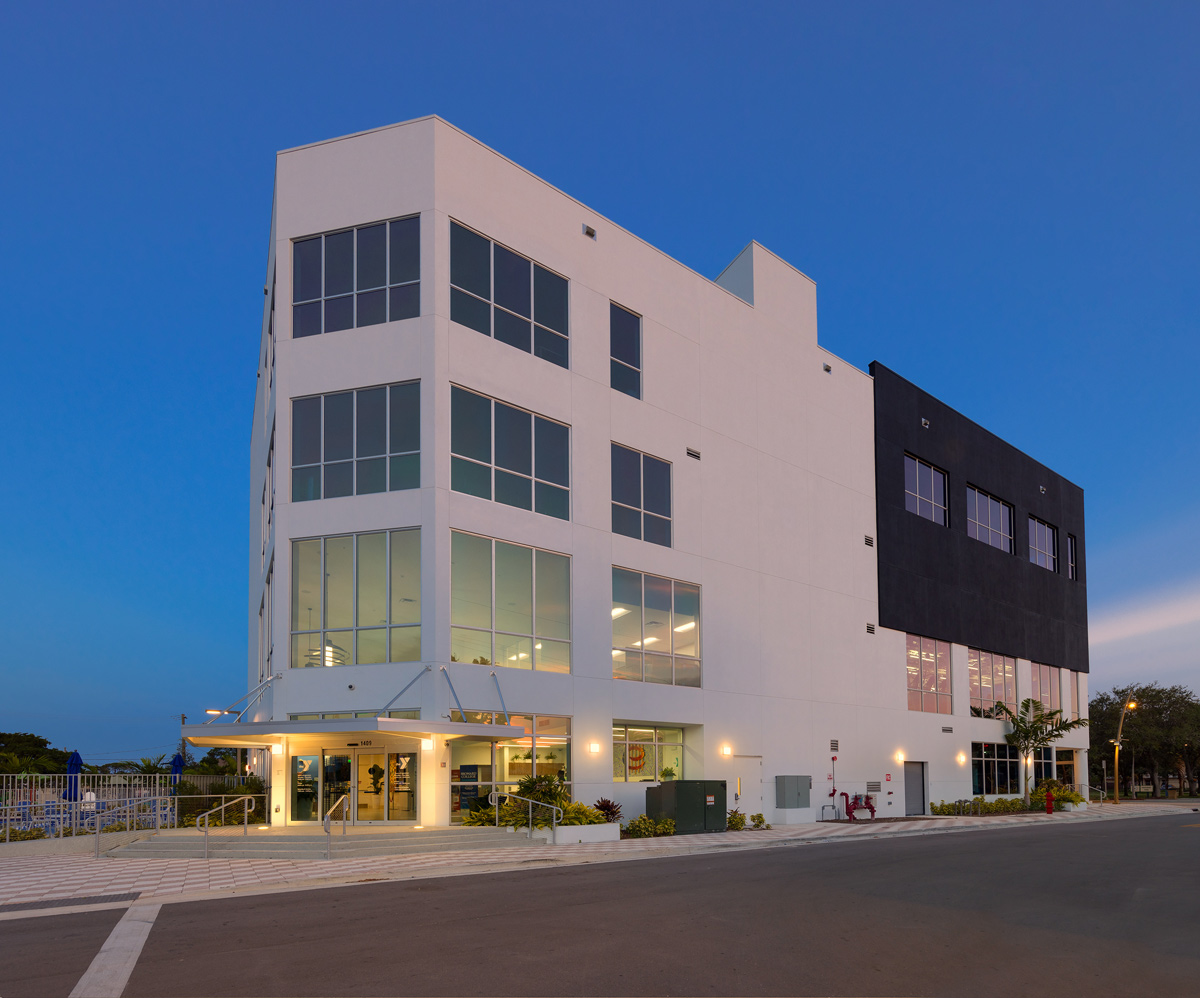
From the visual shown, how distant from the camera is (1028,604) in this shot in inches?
2057

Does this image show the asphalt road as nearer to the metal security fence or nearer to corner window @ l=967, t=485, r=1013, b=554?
the metal security fence

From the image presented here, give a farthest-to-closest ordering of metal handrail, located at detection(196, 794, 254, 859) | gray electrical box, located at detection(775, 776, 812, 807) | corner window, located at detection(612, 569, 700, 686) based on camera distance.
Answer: gray electrical box, located at detection(775, 776, 812, 807), corner window, located at detection(612, 569, 700, 686), metal handrail, located at detection(196, 794, 254, 859)

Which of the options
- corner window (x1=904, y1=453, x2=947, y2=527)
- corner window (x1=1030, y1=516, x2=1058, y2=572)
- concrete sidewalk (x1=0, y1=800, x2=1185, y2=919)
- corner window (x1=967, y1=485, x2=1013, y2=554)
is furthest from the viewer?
corner window (x1=1030, y1=516, x2=1058, y2=572)

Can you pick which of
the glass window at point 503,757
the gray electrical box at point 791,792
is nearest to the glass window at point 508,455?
the glass window at point 503,757

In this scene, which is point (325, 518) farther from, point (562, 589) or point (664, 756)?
point (664, 756)

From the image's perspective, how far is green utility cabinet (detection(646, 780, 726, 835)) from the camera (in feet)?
92.9

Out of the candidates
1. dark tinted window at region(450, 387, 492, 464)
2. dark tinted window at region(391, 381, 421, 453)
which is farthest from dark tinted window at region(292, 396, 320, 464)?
dark tinted window at region(450, 387, 492, 464)

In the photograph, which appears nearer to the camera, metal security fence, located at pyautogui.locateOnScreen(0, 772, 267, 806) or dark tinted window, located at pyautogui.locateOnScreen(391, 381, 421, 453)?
metal security fence, located at pyautogui.locateOnScreen(0, 772, 267, 806)

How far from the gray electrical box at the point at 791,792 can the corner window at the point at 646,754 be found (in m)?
4.17

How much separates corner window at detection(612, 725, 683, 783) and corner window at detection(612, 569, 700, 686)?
1547 millimetres

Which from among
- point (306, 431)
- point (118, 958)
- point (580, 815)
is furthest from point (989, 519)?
point (118, 958)

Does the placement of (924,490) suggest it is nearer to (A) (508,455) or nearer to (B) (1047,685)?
(B) (1047,685)

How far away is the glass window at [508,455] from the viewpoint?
26.3 m

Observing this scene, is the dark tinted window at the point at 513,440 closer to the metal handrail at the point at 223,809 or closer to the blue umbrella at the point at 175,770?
the metal handrail at the point at 223,809
